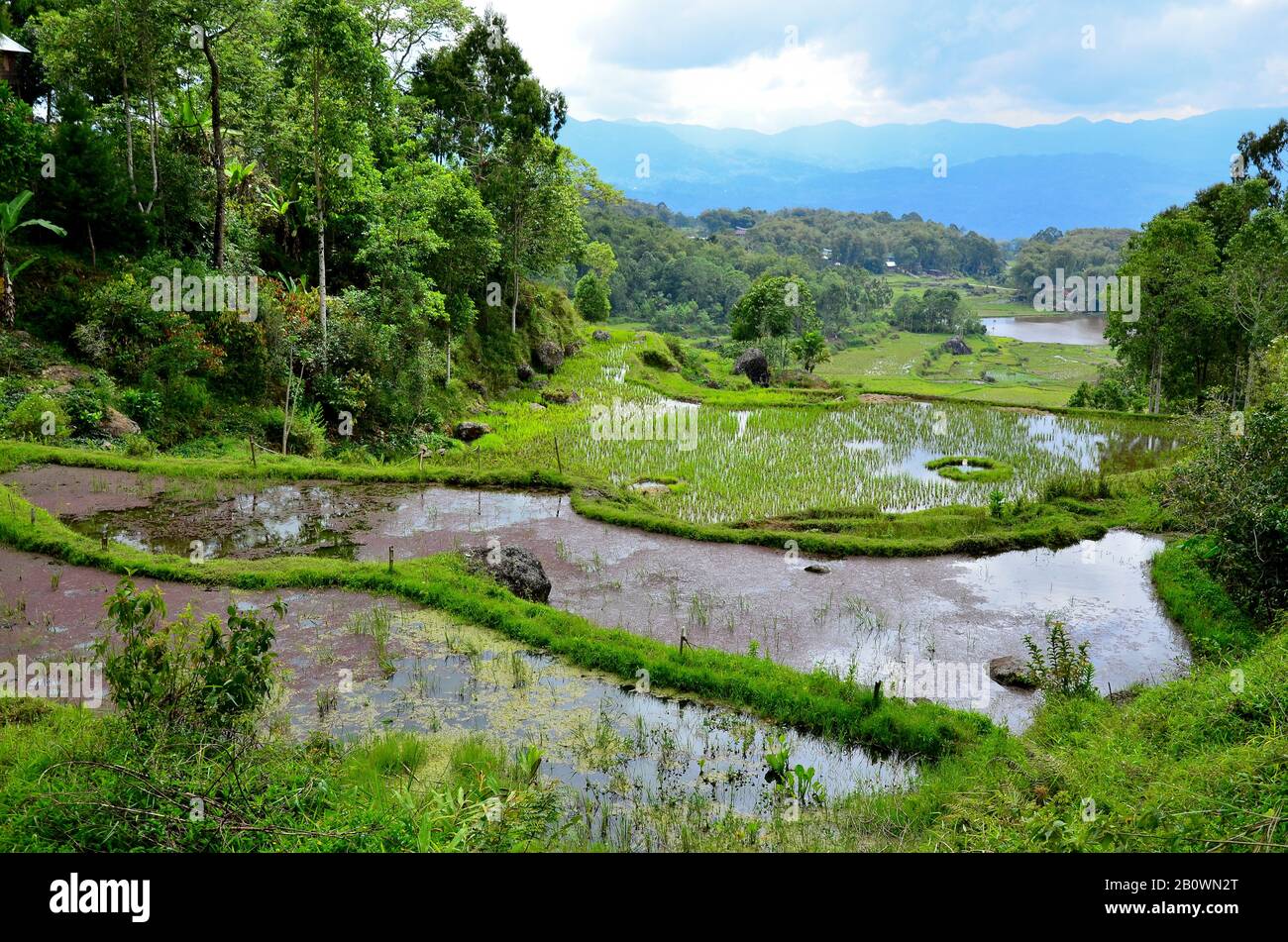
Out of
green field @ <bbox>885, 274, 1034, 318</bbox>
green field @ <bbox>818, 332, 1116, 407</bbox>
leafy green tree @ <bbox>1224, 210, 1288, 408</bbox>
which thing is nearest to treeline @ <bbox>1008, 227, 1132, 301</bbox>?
green field @ <bbox>885, 274, 1034, 318</bbox>

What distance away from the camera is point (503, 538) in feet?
46.7

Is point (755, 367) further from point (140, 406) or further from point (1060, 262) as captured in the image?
point (1060, 262)

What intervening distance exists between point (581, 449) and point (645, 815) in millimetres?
15325

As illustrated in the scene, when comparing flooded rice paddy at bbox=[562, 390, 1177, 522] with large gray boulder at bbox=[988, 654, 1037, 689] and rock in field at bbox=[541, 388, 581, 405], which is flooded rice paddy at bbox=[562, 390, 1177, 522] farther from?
large gray boulder at bbox=[988, 654, 1037, 689]

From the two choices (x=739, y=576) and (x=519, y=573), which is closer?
(x=519, y=573)

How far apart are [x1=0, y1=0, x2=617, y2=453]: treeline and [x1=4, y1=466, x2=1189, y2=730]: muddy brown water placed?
14.7 ft

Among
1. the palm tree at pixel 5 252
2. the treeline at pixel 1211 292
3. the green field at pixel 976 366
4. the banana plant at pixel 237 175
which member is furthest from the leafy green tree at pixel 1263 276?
the palm tree at pixel 5 252

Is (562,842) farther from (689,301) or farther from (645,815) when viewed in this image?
(689,301)

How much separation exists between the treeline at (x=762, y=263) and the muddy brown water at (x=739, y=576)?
38.1 m

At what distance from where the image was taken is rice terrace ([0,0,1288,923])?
19.3 ft

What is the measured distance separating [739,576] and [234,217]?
1833 centimetres

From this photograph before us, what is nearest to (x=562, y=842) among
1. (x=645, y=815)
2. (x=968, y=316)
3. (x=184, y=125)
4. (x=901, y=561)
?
(x=645, y=815)

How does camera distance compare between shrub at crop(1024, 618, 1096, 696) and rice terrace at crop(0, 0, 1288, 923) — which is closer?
rice terrace at crop(0, 0, 1288, 923)

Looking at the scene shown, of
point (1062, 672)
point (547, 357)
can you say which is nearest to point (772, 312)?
point (547, 357)
